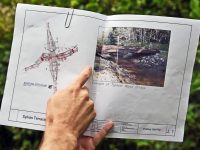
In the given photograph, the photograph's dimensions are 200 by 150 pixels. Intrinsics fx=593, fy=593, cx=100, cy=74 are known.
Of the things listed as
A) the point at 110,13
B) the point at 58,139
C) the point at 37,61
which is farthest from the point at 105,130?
the point at 110,13

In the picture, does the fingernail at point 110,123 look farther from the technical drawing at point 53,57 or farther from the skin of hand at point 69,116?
the technical drawing at point 53,57

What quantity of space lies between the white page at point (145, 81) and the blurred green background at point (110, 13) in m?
0.65

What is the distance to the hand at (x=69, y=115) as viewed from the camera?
4.69 feet

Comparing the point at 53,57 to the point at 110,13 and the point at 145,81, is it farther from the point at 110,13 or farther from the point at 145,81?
the point at 110,13

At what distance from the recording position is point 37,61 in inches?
60.5

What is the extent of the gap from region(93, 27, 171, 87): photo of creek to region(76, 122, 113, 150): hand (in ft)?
0.40

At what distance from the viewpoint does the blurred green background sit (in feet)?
7.23

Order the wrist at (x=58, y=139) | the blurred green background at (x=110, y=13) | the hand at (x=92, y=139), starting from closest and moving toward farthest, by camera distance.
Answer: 1. the wrist at (x=58, y=139)
2. the hand at (x=92, y=139)
3. the blurred green background at (x=110, y=13)

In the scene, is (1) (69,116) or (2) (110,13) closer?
(1) (69,116)

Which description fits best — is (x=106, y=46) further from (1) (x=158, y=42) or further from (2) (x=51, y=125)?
(2) (x=51, y=125)

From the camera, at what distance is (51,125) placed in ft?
4.76

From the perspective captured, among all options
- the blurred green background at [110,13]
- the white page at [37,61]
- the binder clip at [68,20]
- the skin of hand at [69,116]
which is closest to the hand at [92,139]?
the skin of hand at [69,116]

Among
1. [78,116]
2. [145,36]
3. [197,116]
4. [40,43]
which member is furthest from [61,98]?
[197,116]

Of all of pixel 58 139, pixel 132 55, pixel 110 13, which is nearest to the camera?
pixel 58 139
